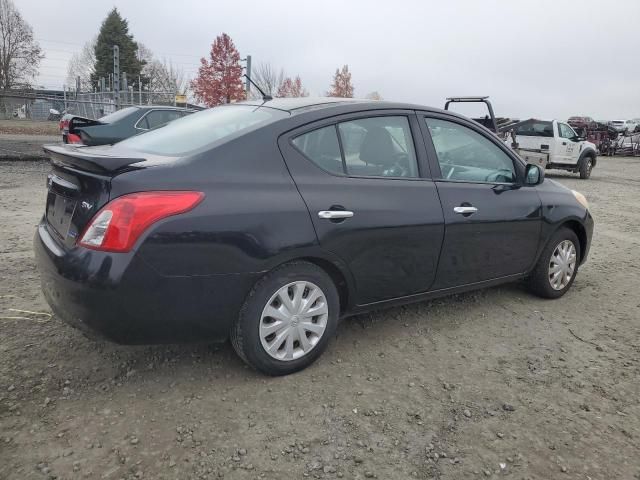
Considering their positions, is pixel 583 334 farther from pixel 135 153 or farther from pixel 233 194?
pixel 135 153

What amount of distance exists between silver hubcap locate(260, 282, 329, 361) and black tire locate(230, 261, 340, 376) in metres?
0.02

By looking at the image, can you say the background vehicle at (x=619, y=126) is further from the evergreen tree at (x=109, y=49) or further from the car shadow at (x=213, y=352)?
the evergreen tree at (x=109, y=49)

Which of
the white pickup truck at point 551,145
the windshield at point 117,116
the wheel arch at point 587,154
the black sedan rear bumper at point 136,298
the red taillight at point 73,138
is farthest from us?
the wheel arch at point 587,154

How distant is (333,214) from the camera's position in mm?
2885

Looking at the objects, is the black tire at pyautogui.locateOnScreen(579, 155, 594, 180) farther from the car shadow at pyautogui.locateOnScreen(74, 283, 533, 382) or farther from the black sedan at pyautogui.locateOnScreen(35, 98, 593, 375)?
the car shadow at pyautogui.locateOnScreen(74, 283, 533, 382)

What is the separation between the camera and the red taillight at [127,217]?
7.71 feet

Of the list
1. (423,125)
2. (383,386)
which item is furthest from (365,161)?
(383,386)

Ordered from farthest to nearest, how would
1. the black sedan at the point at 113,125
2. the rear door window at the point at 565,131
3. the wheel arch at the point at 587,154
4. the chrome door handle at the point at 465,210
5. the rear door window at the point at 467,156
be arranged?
the wheel arch at the point at 587,154 < the rear door window at the point at 565,131 < the black sedan at the point at 113,125 < the rear door window at the point at 467,156 < the chrome door handle at the point at 465,210

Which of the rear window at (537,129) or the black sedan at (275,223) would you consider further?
the rear window at (537,129)

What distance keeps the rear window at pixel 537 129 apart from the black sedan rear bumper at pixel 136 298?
14.9 m

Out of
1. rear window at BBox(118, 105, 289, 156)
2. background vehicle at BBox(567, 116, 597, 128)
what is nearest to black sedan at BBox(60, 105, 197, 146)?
rear window at BBox(118, 105, 289, 156)

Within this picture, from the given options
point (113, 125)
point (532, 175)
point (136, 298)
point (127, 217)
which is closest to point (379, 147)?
point (532, 175)

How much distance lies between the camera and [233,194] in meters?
2.59

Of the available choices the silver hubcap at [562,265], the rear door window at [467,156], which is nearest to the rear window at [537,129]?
the silver hubcap at [562,265]
